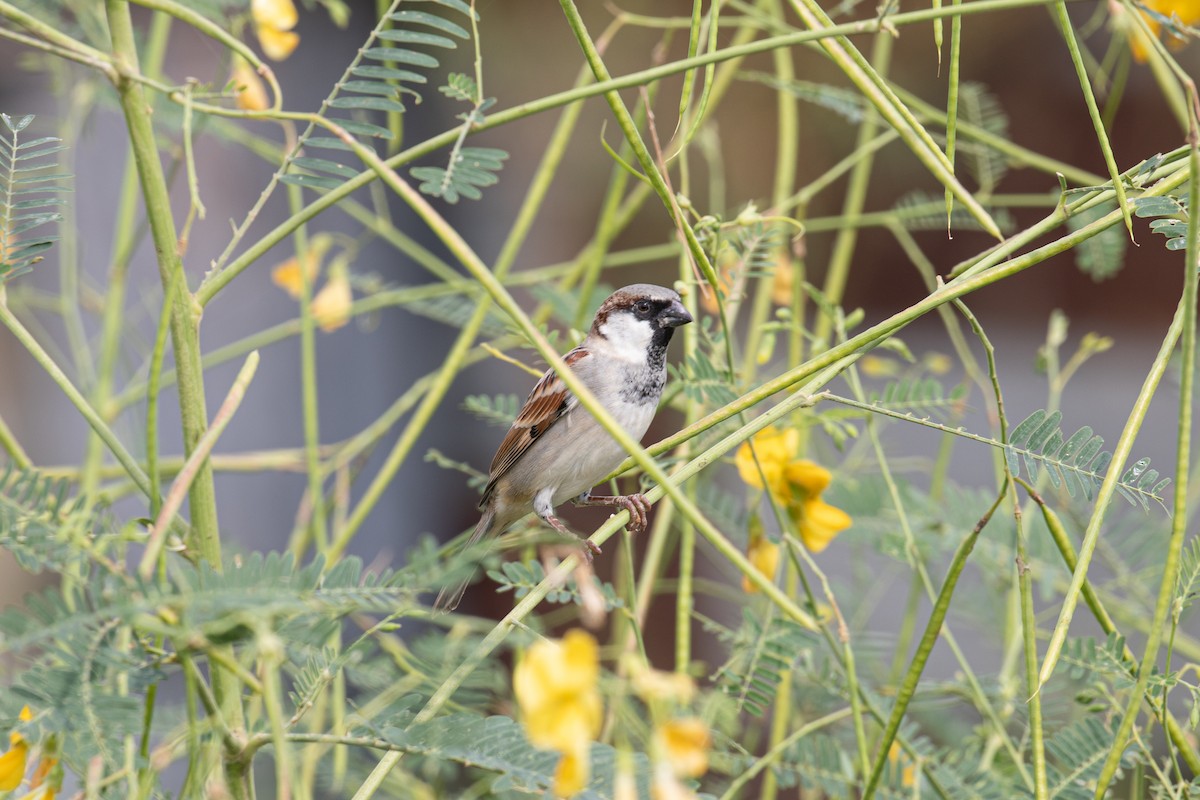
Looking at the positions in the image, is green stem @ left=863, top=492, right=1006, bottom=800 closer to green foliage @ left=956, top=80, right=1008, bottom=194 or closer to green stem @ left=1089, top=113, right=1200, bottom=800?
green stem @ left=1089, top=113, right=1200, bottom=800

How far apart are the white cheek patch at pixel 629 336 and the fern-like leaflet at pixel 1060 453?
36.7 inches

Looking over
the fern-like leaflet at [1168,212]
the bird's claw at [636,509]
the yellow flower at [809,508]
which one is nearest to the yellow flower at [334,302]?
the bird's claw at [636,509]

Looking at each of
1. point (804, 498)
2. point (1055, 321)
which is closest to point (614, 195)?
point (804, 498)

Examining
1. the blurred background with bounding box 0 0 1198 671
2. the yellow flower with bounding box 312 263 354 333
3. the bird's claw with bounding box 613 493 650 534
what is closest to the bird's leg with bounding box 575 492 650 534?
the bird's claw with bounding box 613 493 650 534

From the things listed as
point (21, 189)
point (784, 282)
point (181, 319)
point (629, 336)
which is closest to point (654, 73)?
point (181, 319)

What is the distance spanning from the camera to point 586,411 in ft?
5.69

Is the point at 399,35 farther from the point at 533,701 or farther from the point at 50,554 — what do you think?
the point at 533,701

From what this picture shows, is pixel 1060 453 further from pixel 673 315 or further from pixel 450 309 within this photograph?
pixel 450 309

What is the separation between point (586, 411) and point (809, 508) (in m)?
0.51

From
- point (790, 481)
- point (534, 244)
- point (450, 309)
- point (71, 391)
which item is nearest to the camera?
point (71, 391)

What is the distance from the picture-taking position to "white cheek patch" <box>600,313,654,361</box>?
183 cm

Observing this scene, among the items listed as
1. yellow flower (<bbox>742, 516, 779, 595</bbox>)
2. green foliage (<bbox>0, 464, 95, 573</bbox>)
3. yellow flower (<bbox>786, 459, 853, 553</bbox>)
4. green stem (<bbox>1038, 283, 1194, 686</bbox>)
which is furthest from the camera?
yellow flower (<bbox>742, 516, 779, 595</bbox>)

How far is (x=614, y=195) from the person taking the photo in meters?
1.49

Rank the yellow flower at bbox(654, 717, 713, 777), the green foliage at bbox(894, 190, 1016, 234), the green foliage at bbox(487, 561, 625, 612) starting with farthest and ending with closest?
the green foliage at bbox(894, 190, 1016, 234) < the green foliage at bbox(487, 561, 625, 612) < the yellow flower at bbox(654, 717, 713, 777)
